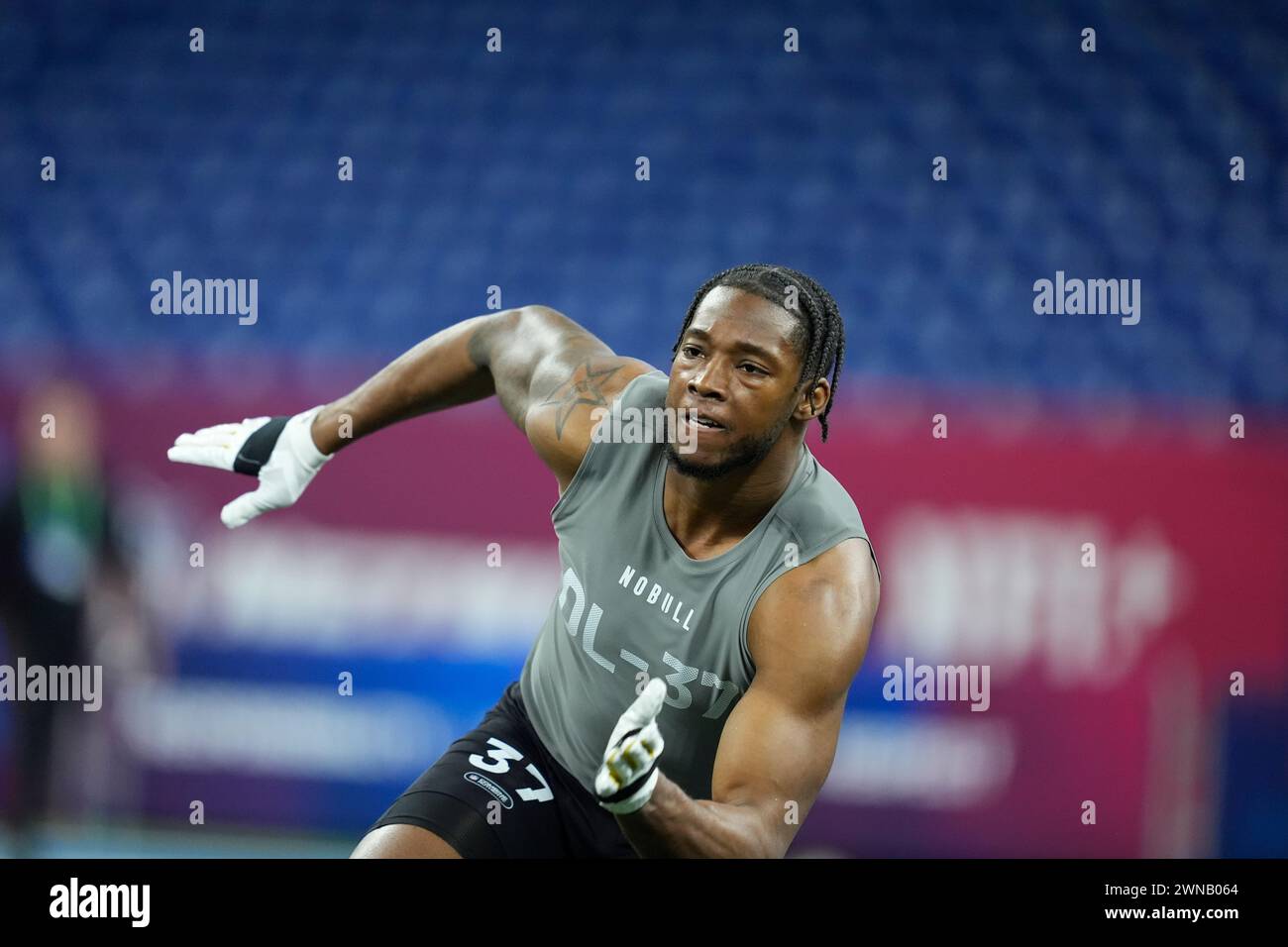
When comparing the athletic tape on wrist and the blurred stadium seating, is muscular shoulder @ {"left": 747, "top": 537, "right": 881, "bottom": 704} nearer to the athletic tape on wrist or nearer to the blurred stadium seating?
the athletic tape on wrist

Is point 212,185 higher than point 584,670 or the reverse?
higher

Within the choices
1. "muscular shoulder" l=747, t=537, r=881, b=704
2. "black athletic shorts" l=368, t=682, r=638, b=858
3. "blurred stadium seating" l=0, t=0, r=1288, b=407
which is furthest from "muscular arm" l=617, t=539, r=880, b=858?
"blurred stadium seating" l=0, t=0, r=1288, b=407

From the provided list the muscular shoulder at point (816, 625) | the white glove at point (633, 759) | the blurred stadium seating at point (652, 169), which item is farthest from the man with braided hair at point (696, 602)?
the blurred stadium seating at point (652, 169)

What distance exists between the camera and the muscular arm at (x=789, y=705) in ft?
6.30

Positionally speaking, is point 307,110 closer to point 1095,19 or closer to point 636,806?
point 1095,19

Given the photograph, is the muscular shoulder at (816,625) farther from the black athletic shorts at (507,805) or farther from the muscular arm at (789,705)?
the black athletic shorts at (507,805)

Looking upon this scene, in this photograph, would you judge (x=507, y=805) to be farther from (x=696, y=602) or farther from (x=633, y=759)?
(x=633, y=759)

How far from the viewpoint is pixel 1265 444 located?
163 inches

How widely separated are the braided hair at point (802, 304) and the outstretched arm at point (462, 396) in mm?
312

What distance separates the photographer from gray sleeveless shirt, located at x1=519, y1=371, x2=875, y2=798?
2193 mm

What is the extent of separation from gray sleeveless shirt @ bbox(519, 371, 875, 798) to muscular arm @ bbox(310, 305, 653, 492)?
0.12 meters

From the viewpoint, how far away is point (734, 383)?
2146mm

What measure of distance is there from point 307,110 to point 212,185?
0.43m

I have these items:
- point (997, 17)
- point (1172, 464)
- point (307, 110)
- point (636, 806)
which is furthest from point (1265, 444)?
point (307, 110)
